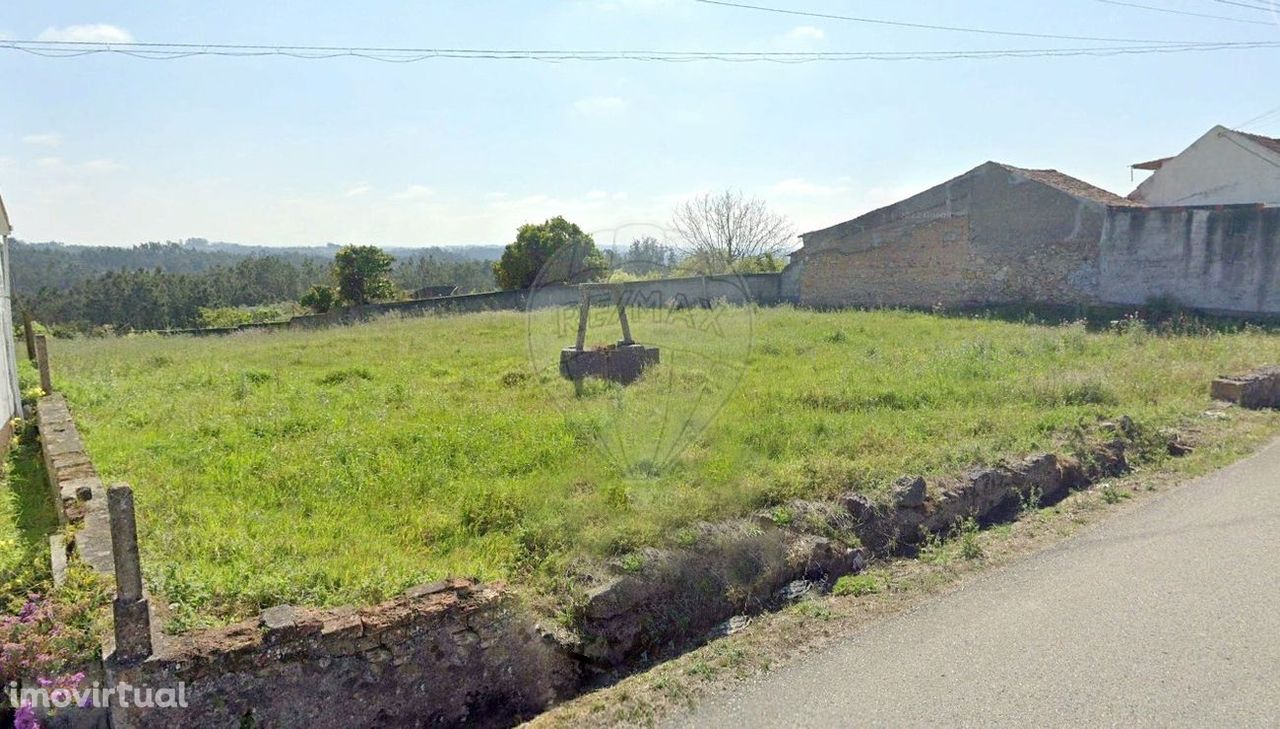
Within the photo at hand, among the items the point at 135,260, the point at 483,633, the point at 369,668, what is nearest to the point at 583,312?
the point at 483,633

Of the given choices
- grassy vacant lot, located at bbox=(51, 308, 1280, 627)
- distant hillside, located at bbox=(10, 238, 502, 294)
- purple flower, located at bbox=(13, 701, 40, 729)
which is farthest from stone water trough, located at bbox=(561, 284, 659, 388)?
distant hillside, located at bbox=(10, 238, 502, 294)

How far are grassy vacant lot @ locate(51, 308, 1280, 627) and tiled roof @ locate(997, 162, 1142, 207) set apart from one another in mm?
7951

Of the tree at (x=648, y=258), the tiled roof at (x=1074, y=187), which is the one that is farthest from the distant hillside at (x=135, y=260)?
the tree at (x=648, y=258)

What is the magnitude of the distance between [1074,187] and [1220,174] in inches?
207

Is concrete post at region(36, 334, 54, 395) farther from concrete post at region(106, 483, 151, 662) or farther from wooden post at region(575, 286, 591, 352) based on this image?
concrete post at region(106, 483, 151, 662)

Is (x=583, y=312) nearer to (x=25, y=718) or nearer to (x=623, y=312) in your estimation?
(x=623, y=312)

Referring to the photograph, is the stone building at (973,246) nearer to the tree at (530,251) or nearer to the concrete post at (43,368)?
the tree at (530,251)

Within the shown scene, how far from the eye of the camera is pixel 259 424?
7.92 meters

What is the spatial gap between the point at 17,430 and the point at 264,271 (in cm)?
5276

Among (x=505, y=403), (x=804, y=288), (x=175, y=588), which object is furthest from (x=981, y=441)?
(x=804, y=288)

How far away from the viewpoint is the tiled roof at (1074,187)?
19.8 metres

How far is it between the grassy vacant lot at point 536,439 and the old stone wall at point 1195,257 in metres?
5.92

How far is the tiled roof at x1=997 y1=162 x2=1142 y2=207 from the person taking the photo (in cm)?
1980

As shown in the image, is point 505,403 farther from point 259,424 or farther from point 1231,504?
point 1231,504
